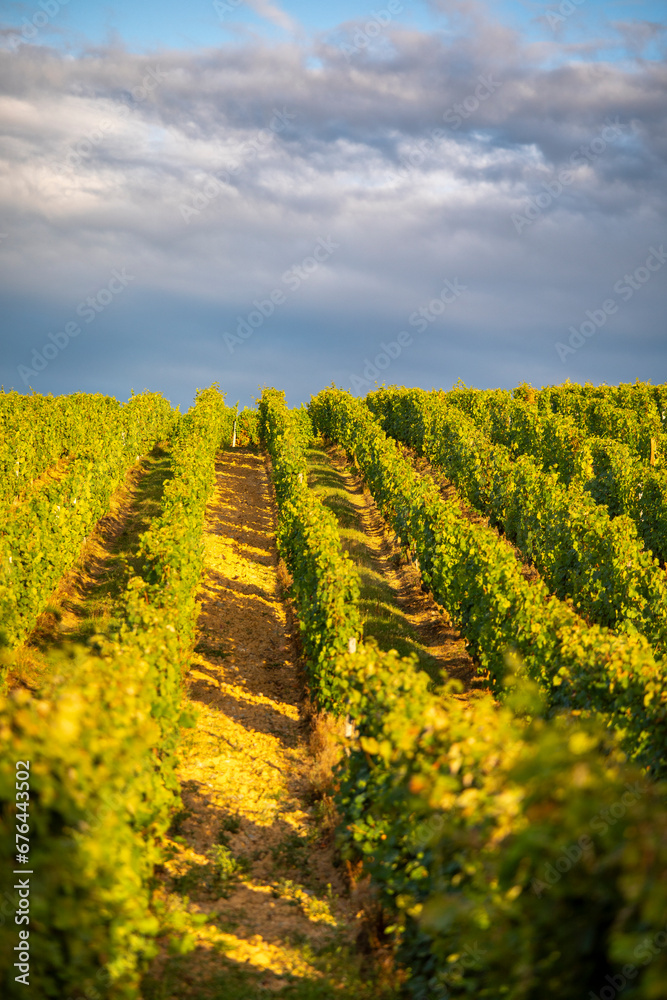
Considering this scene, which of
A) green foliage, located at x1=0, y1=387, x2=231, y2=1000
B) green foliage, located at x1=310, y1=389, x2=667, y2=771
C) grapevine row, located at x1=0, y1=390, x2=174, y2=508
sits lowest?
green foliage, located at x1=0, y1=387, x2=231, y2=1000

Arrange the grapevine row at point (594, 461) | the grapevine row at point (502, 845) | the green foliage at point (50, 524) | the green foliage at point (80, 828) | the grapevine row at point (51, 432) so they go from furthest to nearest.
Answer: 1. the grapevine row at point (594, 461)
2. the grapevine row at point (51, 432)
3. the green foliage at point (50, 524)
4. the green foliage at point (80, 828)
5. the grapevine row at point (502, 845)

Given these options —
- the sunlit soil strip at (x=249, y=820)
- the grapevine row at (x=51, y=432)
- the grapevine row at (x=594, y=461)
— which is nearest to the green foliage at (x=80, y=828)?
the sunlit soil strip at (x=249, y=820)

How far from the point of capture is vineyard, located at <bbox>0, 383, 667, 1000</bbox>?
3.85m

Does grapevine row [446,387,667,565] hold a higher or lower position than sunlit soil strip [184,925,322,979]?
higher

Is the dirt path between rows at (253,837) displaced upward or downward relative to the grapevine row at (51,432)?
downward

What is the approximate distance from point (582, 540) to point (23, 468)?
17.3m

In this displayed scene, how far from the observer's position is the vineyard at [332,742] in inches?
152

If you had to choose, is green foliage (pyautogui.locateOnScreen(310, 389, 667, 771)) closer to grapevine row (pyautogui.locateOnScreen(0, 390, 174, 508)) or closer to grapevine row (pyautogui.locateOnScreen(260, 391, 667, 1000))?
→ grapevine row (pyautogui.locateOnScreen(260, 391, 667, 1000))

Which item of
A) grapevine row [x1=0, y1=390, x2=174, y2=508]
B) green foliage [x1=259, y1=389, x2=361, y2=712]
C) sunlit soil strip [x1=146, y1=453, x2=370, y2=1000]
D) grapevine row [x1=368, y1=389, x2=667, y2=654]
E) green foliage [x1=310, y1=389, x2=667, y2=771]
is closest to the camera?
sunlit soil strip [x1=146, y1=453, x2=370, y2=1000]

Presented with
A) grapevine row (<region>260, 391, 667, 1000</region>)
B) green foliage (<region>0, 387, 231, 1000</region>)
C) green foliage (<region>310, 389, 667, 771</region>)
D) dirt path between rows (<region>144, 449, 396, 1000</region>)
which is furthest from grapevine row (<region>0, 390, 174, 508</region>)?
grapevine row (<region>260, 391, 667, 1000</region>)

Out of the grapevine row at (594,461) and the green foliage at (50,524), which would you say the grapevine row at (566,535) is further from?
the green foliage at (50,524)

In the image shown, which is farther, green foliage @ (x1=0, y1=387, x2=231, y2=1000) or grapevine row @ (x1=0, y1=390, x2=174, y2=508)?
grapevine row @ (x1=0, y1=390, x2=174, y2=508)

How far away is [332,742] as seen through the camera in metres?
11.4

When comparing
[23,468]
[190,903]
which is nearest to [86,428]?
[23,468]
